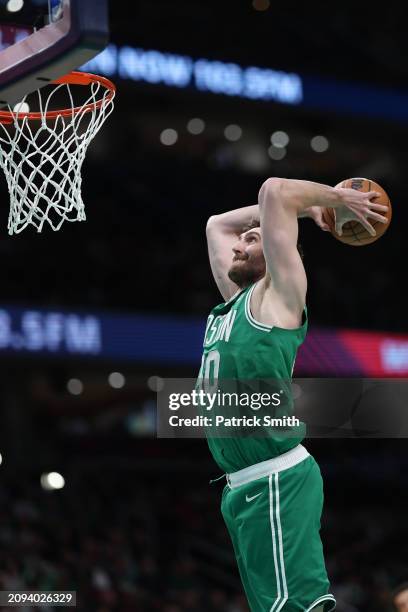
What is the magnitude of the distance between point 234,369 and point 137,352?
9527 millimetres

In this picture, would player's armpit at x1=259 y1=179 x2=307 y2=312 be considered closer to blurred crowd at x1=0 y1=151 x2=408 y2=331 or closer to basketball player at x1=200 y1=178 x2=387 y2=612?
basketball player at x1=200 y1=178 x2=387 y2=612

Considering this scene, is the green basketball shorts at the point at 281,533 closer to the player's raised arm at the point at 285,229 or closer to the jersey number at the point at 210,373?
the jersey number at the point at 210,373

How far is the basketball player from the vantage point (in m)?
4.54

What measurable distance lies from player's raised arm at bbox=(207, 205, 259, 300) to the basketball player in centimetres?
62

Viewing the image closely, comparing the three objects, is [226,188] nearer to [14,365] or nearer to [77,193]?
[14,365]

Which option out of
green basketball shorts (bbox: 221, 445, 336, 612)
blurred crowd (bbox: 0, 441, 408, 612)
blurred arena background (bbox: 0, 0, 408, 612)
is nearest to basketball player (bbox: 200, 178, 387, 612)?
green basketball shorts (bbox: 221, 445, 336, 612)

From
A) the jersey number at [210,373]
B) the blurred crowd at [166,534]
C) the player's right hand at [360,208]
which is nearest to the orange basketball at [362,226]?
the player's right hand at [360,208]

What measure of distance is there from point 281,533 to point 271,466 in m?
0.28

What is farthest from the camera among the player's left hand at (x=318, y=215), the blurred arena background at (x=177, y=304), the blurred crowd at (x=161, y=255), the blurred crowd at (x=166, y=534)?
the blurred crowd at (x=161, y=255)

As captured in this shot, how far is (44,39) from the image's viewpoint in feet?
15.6

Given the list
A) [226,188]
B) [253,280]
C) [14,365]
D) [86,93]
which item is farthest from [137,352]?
[253,280]

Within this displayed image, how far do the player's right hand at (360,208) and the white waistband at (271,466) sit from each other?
1.01 metres

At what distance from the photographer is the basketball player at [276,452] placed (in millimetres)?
4543

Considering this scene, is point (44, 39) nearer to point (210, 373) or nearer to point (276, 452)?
point (210, 373)
